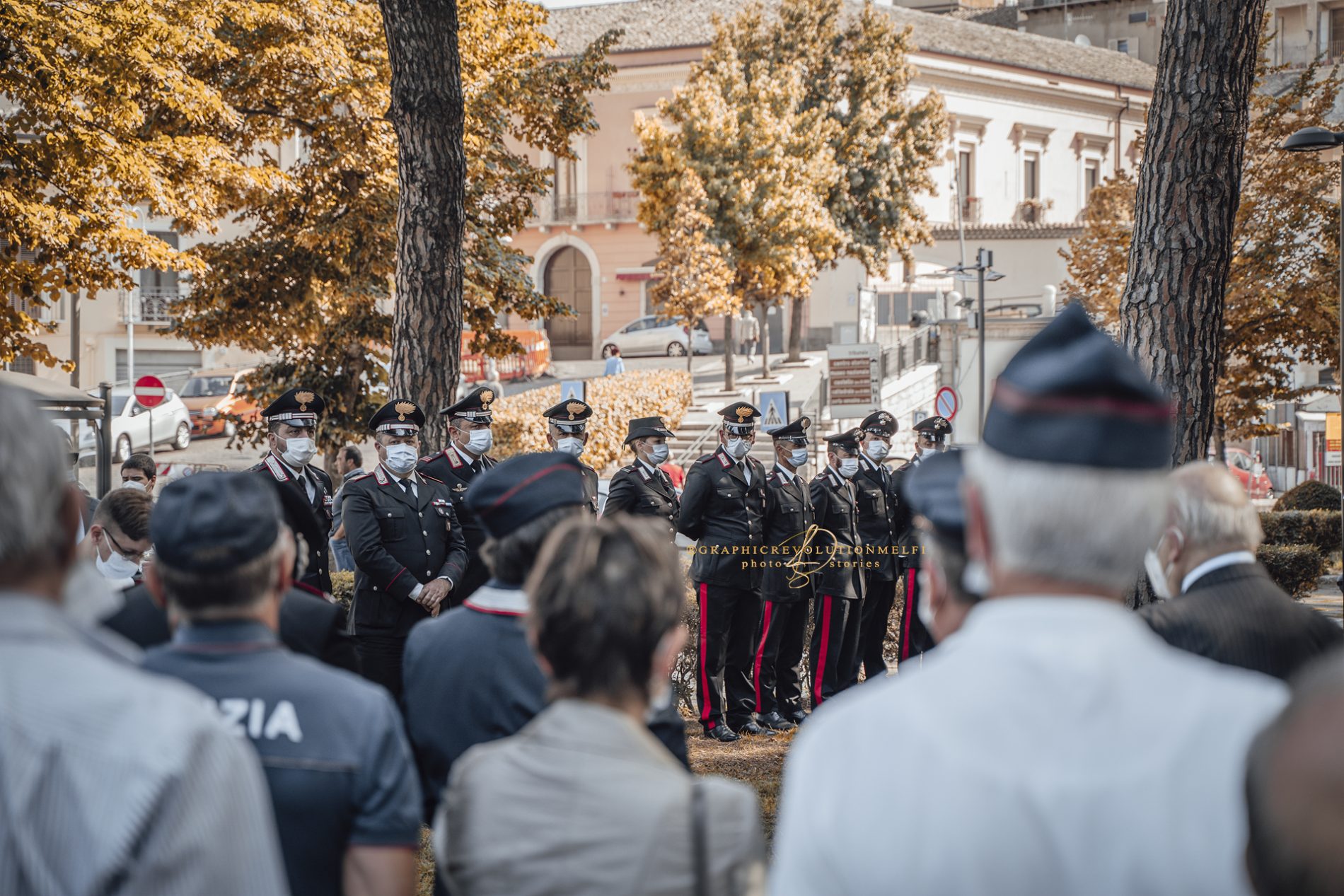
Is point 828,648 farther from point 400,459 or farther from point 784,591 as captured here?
point 400,459

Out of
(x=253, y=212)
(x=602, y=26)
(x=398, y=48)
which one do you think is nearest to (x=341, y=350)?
(x=253, y=212)

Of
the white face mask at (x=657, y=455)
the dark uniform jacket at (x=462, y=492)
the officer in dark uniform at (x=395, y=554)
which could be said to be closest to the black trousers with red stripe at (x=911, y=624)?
the white face mask at (x=657, y=455)

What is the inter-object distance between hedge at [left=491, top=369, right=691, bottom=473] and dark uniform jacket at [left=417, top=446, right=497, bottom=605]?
1421 centimetres

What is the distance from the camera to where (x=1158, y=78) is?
25.3ft

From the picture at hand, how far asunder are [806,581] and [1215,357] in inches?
151

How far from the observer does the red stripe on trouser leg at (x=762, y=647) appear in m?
10.5

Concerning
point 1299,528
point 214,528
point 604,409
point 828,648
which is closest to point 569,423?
point 828,648

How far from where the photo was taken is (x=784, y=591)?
10586 mm

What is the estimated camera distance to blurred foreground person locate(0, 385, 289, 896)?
190cm

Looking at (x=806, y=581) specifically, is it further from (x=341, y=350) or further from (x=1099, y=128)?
(x=1099, y=128)

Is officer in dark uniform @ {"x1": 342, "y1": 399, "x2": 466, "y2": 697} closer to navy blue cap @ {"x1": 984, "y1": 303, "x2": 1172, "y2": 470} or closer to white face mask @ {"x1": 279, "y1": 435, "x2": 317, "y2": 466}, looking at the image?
white face mask @ {"x1": 279, "y1": 435, "x2": 317, "y2": 466}

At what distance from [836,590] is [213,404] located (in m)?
30.5

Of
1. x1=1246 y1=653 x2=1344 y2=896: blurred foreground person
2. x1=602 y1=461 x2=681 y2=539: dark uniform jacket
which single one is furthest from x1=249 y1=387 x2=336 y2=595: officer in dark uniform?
x1=1246 y1=653 x2=1344 y2=896: blurred foreground person

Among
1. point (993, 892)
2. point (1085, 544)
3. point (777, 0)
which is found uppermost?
point (777, 0)
